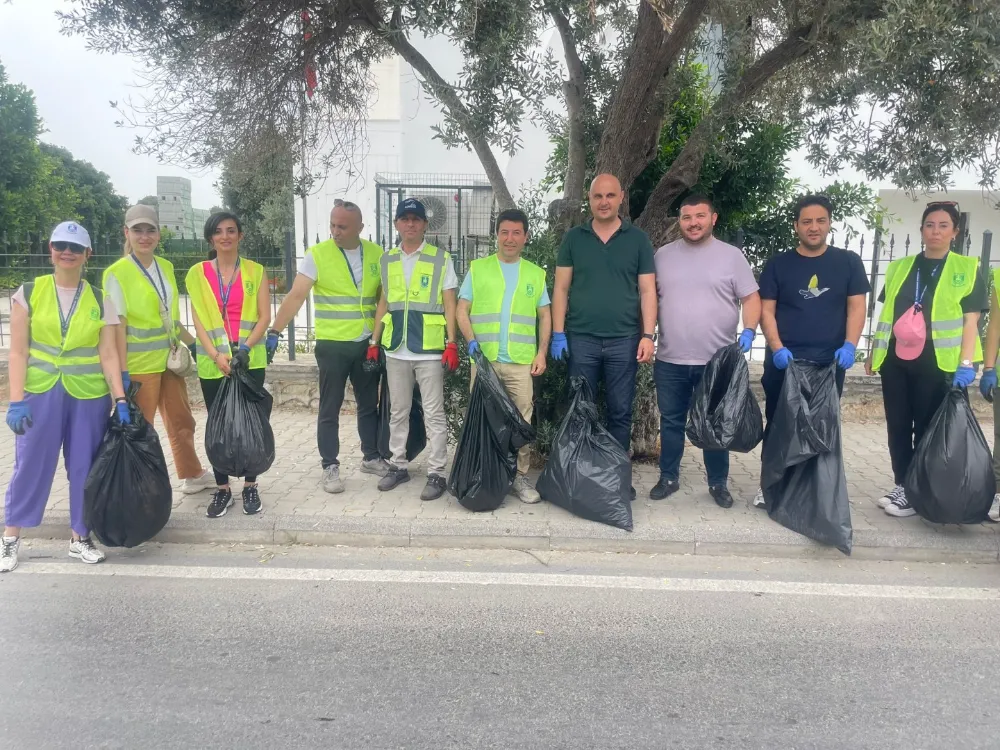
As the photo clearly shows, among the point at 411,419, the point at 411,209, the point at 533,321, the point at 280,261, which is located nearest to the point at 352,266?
the point at 411,209

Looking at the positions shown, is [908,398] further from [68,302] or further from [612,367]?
[68,302]

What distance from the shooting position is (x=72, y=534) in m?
4.33

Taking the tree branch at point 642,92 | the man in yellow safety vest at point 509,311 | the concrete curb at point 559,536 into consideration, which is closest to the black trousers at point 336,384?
the concrete curb at point 559,536

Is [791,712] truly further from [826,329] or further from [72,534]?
[72,534]

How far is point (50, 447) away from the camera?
4.01 metres

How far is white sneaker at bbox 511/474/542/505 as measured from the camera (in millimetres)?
4820

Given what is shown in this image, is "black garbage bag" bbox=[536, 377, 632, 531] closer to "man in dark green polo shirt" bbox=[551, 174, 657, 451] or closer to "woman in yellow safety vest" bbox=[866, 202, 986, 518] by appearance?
"man in dark green polo shirt" bbox=[551, 174, 657, 451]

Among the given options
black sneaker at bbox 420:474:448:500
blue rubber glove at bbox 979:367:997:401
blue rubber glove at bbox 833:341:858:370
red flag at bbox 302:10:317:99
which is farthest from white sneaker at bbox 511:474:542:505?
red flag at bbox 302:10:317:99

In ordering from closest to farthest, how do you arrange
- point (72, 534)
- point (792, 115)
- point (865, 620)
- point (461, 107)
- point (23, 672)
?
1. point (23, 672)
2. point (865, 620)
3. point (72, 534)
4. point (461, 107)
5. point (792, 115)

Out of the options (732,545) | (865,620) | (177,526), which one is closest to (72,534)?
(177,526)

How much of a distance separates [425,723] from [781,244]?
5066 mm

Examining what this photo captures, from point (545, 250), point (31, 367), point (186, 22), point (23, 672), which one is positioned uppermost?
point (186, 22)

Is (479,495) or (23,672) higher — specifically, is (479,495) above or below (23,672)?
above

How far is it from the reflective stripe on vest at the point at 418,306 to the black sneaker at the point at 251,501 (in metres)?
1.22
